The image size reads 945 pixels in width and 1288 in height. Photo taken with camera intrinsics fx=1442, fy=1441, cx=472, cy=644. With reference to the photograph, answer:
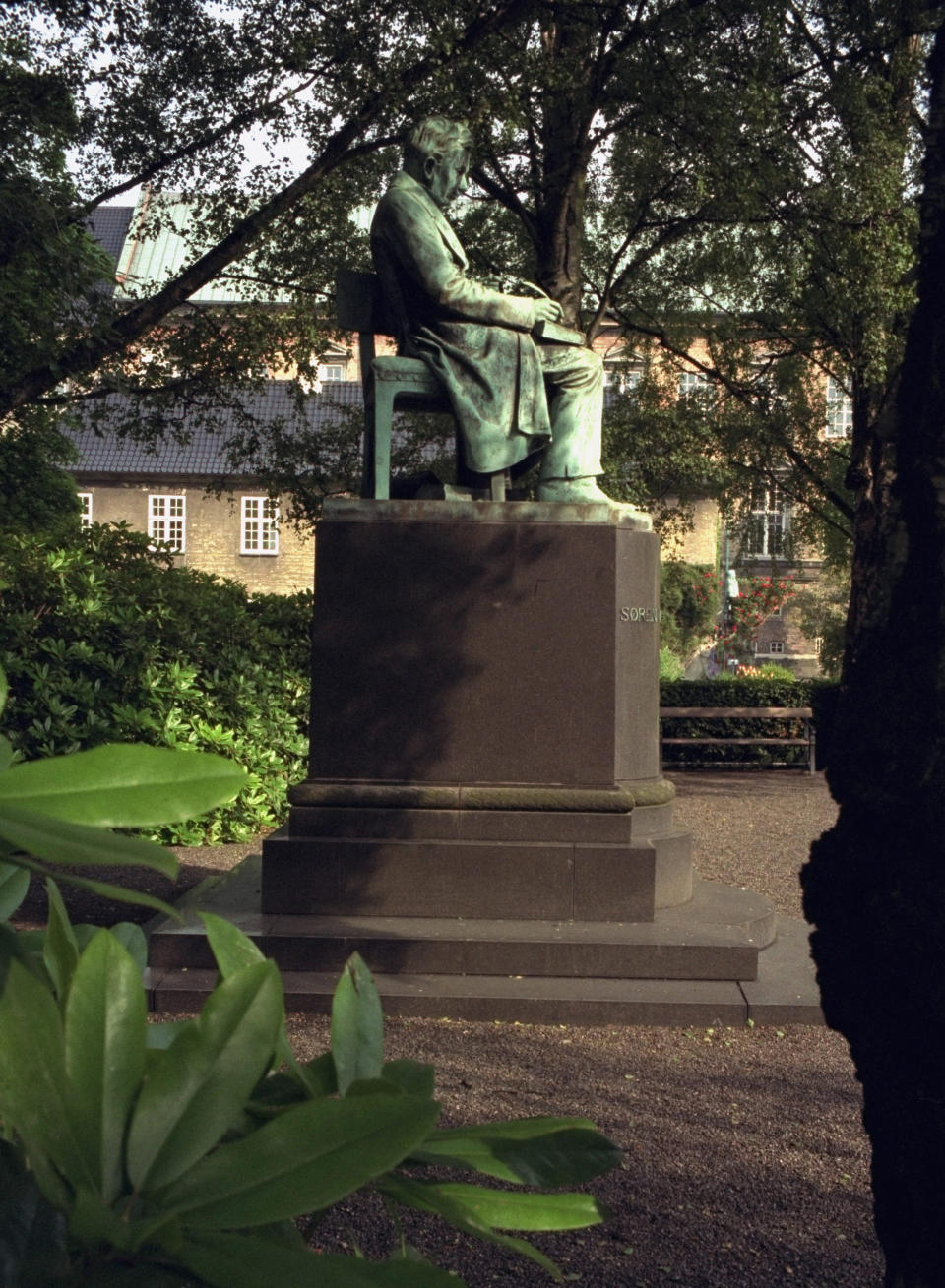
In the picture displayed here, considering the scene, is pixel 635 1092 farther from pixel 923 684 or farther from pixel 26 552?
pixel 26 552

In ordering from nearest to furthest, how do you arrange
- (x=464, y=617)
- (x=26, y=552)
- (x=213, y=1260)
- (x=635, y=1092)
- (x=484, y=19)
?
(x=213, y=1260) < (x=635, y=1092) < (x=464, y=617) < (x=26, y=552) < (x=484, y=19)

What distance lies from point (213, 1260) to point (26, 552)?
12.1 metres

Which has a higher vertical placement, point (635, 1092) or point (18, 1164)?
point (18, 1164)

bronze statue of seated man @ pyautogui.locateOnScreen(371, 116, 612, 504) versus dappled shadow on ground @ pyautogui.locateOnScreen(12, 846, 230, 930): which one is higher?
bronze statue of seated man @ pyautogui.locateOnScreen(371, 116, 612, 504)

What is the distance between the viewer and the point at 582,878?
6465mm

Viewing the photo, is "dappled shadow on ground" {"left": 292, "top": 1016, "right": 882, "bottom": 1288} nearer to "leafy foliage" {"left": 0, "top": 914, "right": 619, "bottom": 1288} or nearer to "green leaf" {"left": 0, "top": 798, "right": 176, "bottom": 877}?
"leafy foliage" {"left": 0, "top": 914, "right": 619, "bottom": 1288}

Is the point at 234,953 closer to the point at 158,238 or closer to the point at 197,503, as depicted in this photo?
the point at 158,238

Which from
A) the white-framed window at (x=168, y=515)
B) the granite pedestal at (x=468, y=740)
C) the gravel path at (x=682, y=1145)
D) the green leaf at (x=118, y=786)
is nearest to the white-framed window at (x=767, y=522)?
the granite pedestal at (x=468, y=740)

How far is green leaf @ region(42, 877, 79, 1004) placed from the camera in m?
0.64

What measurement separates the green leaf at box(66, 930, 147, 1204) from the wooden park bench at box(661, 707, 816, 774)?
18.1m

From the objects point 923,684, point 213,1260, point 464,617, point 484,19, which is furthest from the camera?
point 484,19

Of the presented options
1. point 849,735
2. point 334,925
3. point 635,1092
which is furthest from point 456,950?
point 849,735

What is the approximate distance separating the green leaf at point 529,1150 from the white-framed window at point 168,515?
5212 centimetres

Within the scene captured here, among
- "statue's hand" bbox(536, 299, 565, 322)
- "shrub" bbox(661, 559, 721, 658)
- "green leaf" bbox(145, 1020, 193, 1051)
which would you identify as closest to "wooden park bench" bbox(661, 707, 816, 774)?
"statue's hand" bbox(536, 299, 565, 322)
